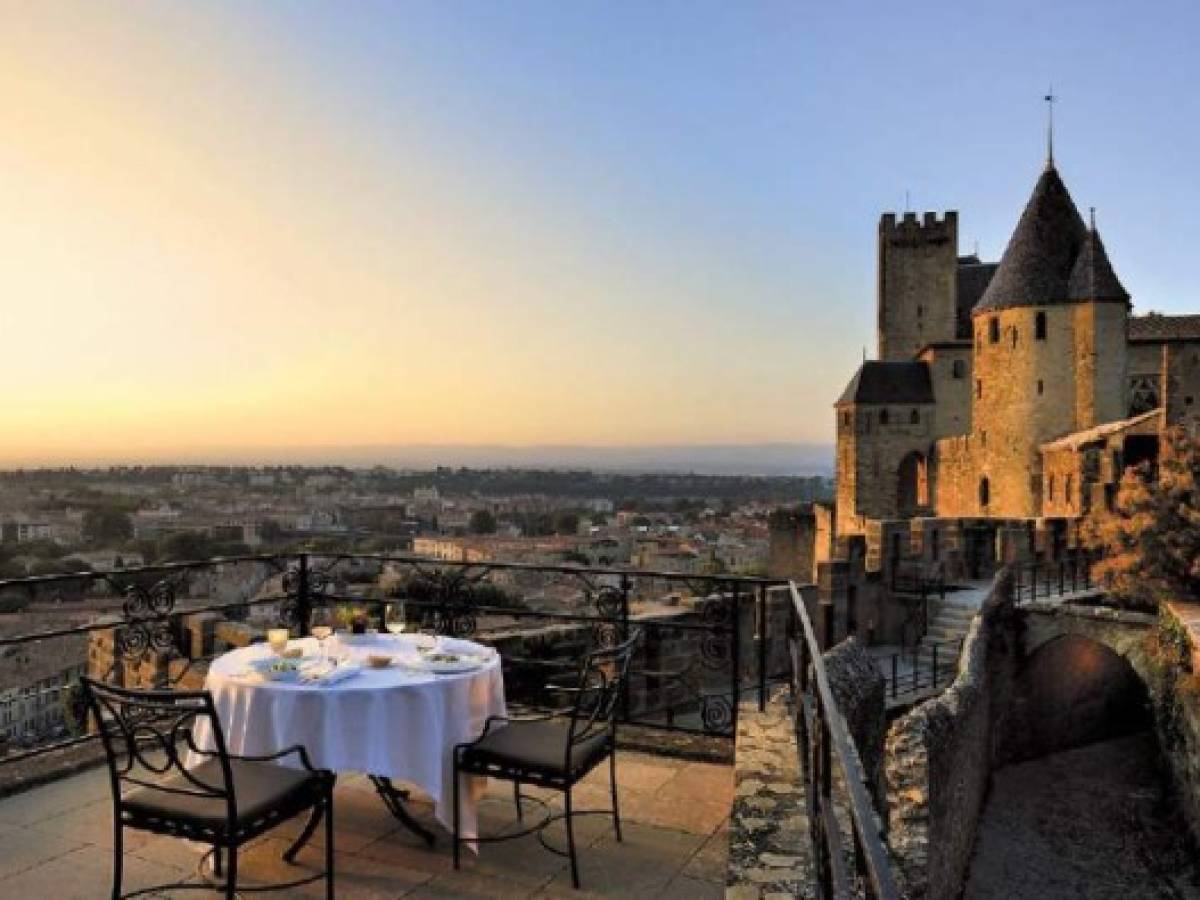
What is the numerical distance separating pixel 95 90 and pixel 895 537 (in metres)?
15.6

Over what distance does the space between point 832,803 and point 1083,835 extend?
16.0 meters

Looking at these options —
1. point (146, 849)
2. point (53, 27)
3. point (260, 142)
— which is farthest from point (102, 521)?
point (146, 849)

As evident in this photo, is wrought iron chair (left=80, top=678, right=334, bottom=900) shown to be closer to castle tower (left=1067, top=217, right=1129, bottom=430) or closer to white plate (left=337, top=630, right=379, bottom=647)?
white plate (left=337, top=630, right=379, bottom=647)

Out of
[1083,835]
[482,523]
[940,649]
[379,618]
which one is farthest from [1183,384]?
[379,618]

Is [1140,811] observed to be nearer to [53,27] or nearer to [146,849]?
[146,849]

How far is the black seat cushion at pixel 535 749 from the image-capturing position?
150 inches

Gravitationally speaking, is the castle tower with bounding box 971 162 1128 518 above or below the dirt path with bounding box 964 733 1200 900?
above

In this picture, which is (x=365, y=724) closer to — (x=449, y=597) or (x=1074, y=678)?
(x=449, y=597)

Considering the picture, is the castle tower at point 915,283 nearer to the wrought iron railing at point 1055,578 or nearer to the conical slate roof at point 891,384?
the conical slate roof at point 891,384

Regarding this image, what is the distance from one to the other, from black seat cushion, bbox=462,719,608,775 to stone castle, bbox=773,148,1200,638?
13919mm

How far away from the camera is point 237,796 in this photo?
10.9ft

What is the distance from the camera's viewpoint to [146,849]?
4.09 meters

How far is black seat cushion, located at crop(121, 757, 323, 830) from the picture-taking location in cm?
320

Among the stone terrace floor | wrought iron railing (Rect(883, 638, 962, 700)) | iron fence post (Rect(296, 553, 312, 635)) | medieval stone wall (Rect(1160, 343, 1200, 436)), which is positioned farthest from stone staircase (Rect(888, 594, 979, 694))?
the stone terrace floor
